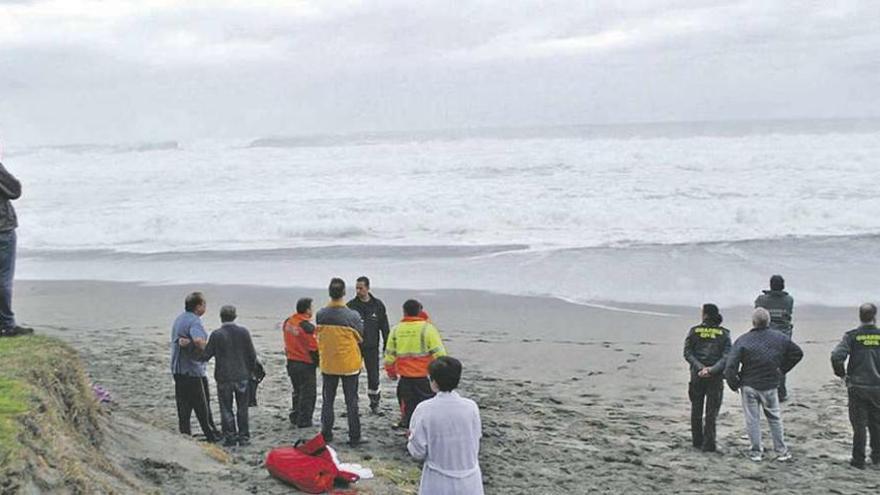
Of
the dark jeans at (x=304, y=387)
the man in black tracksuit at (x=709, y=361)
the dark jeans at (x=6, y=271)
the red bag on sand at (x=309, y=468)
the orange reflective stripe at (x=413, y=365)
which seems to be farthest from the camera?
the dark jeans at (x=304, y=387)

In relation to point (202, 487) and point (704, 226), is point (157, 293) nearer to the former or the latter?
point (202, 487)

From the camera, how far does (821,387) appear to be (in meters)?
13.3

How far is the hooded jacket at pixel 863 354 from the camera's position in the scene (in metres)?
10.0

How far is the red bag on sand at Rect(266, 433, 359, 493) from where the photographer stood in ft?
26.8

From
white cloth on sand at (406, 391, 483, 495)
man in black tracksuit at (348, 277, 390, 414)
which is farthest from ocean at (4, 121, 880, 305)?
white cloth on sand at (406, 391, 483, 495)

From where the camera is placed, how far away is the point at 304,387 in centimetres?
1077

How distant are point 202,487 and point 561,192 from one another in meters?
30.4

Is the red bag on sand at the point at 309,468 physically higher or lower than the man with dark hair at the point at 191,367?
lower

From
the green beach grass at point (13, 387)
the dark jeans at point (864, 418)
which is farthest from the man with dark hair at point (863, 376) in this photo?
the green beach grass at point (13, 387)

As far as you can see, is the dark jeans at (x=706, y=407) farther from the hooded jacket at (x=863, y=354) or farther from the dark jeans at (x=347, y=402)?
the dark jeans at (x=347, y=402)

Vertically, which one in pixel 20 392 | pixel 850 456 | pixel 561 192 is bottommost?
pixel 850 456

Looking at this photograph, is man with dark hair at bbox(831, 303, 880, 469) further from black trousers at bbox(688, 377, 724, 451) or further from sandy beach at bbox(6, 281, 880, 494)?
black trousers at bbox(688, 377, 724, 451)

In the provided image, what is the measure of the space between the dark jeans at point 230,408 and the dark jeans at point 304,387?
2.68 ft

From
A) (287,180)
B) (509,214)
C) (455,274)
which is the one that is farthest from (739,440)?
(287,180)
